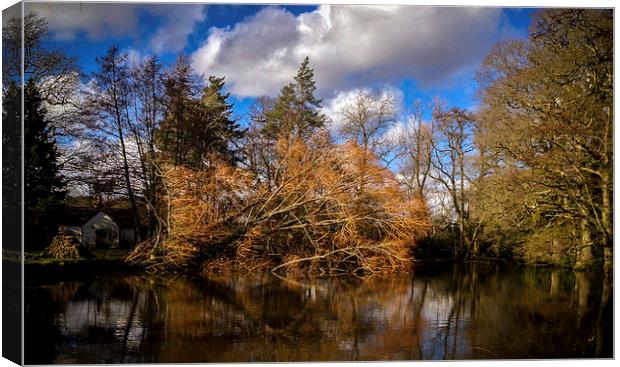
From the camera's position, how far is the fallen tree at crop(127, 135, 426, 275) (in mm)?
7258

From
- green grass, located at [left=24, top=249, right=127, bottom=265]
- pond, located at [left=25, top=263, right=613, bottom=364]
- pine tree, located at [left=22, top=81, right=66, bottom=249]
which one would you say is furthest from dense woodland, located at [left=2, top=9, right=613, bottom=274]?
pond, located at [left=25, top=263, right=613, bottom=364]

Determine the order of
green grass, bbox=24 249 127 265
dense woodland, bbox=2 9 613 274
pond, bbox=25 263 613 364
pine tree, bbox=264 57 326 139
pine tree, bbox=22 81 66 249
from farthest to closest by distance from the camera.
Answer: pine tree, bbox=264 57 326 139, dense woodland, bbox=2 9 613 274, green grass, bbox=24 249 127 265, pine tree, bbox=22 81 66 249, pond, bbox=25 263 613 364

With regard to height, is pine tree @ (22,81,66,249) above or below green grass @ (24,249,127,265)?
above

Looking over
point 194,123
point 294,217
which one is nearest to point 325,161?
point 294,217

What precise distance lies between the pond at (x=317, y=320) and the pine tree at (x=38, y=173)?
25.1 inches

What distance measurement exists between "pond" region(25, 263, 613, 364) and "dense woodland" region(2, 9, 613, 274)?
1.60ft

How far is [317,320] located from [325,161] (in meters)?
2.23

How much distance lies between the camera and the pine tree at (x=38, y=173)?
5.73 meters

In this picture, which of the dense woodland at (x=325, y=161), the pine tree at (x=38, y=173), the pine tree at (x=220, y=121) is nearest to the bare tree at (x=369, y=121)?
the dense woodland at (x=325, y=161)

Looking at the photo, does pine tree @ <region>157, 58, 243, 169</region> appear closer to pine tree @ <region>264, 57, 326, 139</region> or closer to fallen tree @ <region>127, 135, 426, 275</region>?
fallen tree @ <region>127, 135, 426, 275</region>

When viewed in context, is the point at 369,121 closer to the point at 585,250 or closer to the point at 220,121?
the point at 220,121

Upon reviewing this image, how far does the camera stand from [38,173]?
583cm

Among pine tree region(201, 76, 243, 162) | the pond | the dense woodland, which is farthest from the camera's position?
pine tree region(201, 76, 243, 162)

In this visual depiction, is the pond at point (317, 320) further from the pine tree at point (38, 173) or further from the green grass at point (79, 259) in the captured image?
the pine tree at point (38, 173)
